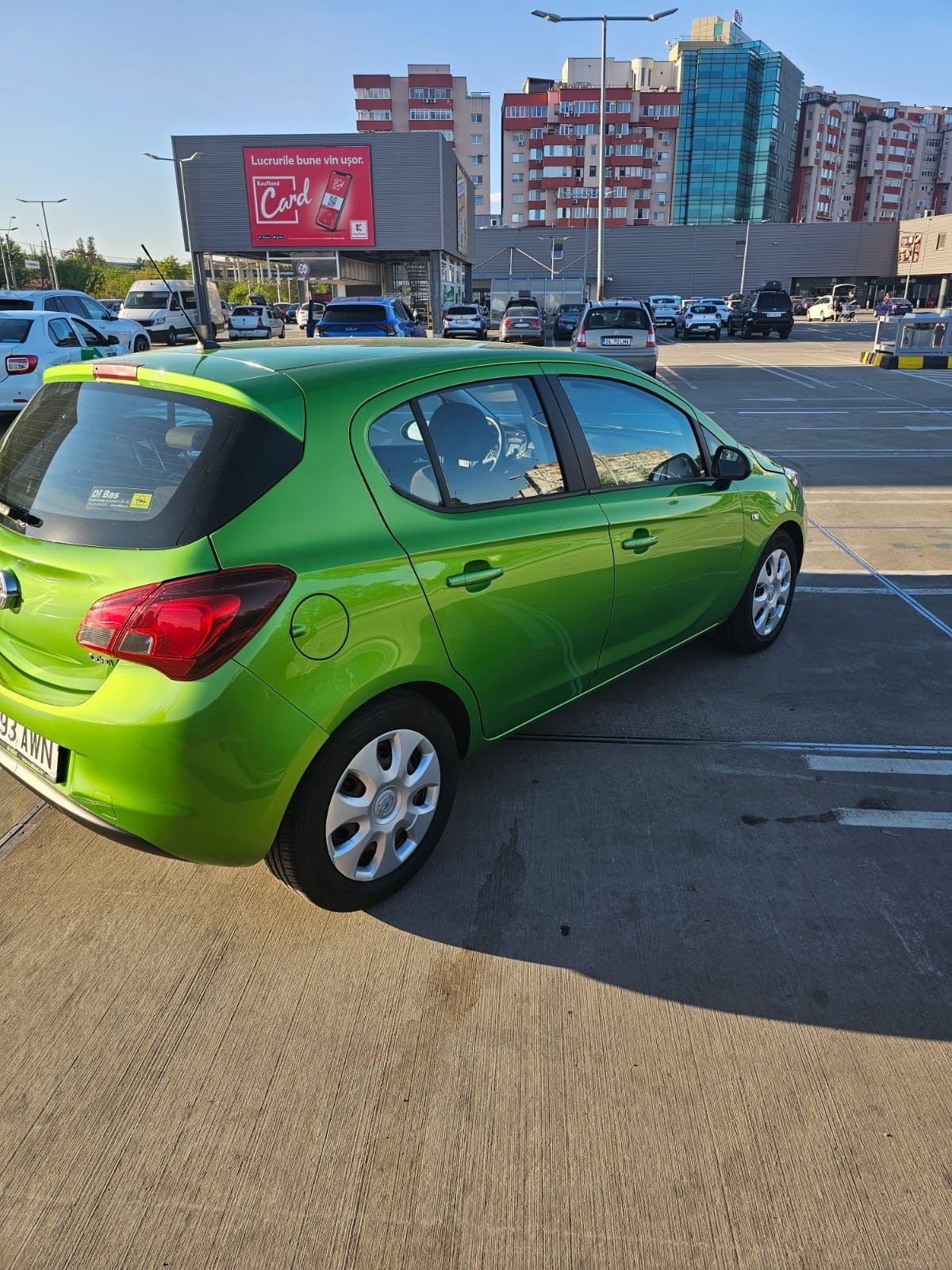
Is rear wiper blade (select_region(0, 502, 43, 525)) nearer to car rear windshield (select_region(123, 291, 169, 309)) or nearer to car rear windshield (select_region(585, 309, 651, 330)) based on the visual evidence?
car rear windshield (select_region(585, 309, 651, 330))

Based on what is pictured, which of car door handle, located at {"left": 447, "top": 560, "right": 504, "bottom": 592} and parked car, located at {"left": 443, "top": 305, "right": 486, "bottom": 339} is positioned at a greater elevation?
car door handle, located at {"left": 447, "top": 560, "right": 504, "bottom": 592}

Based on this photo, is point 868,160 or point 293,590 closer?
point 293,590

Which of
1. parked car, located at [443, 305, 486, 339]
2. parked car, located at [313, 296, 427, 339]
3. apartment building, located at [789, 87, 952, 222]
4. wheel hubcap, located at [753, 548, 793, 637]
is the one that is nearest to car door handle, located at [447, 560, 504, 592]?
wheel hubcap, located at [753, 548, 793, 637]

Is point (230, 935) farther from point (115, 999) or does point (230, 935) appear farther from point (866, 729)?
point (866, 729)

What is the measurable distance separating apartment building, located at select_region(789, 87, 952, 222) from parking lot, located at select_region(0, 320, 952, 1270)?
131710 millimetres

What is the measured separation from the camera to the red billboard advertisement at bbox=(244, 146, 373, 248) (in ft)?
129

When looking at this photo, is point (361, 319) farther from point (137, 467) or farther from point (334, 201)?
point (334, 201)

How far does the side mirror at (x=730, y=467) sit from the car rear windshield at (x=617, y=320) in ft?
50.3

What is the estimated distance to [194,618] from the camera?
2.22m

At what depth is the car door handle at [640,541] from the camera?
3572 millimetres

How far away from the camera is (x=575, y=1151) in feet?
6.70

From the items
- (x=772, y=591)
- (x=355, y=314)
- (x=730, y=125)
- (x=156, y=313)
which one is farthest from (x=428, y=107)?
(x=772, y=591)

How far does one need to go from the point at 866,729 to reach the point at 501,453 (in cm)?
216

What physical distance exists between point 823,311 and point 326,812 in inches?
2725
